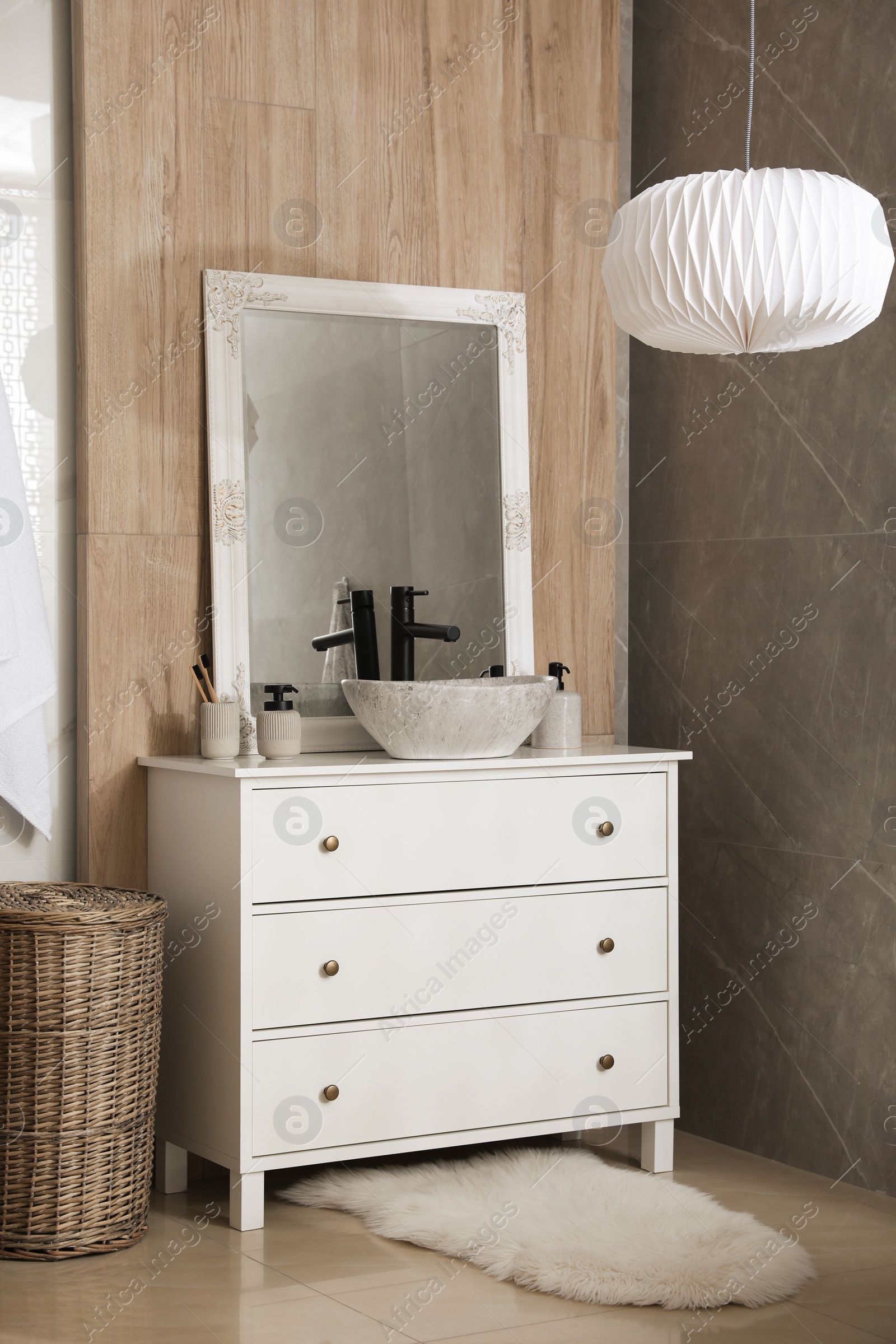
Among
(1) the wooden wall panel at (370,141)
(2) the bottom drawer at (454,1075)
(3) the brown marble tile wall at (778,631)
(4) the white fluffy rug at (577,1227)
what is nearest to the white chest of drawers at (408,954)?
(2) the bottom drawer at (454,1075)

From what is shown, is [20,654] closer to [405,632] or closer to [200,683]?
[200,683]

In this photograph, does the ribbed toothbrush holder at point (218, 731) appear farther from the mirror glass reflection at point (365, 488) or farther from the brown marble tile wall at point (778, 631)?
the brown marble tile wall at point (778, 631)

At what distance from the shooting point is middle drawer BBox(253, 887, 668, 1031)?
7.96 ft

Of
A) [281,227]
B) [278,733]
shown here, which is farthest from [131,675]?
[281,227]

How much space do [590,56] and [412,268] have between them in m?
0.68

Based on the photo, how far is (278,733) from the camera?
8.57 ft

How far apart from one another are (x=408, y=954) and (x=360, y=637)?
676mm

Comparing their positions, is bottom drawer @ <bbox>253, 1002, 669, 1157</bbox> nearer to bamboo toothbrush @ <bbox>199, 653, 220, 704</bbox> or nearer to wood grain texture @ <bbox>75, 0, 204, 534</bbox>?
bamboo toothbrush @ <bbox>199, 653, 220, 704</bbox>

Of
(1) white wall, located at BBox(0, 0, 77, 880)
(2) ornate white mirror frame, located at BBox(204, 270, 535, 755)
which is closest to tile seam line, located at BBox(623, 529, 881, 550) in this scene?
(2) ornate white mirror frame, located at BBox(204, 270, 535, 755)

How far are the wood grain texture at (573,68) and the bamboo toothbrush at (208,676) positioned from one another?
1377 mm

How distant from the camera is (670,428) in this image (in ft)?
10.8

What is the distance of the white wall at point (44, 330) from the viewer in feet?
8.84

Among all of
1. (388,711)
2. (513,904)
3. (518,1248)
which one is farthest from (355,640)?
(518,1248)

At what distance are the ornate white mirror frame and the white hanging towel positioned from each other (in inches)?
13.1
